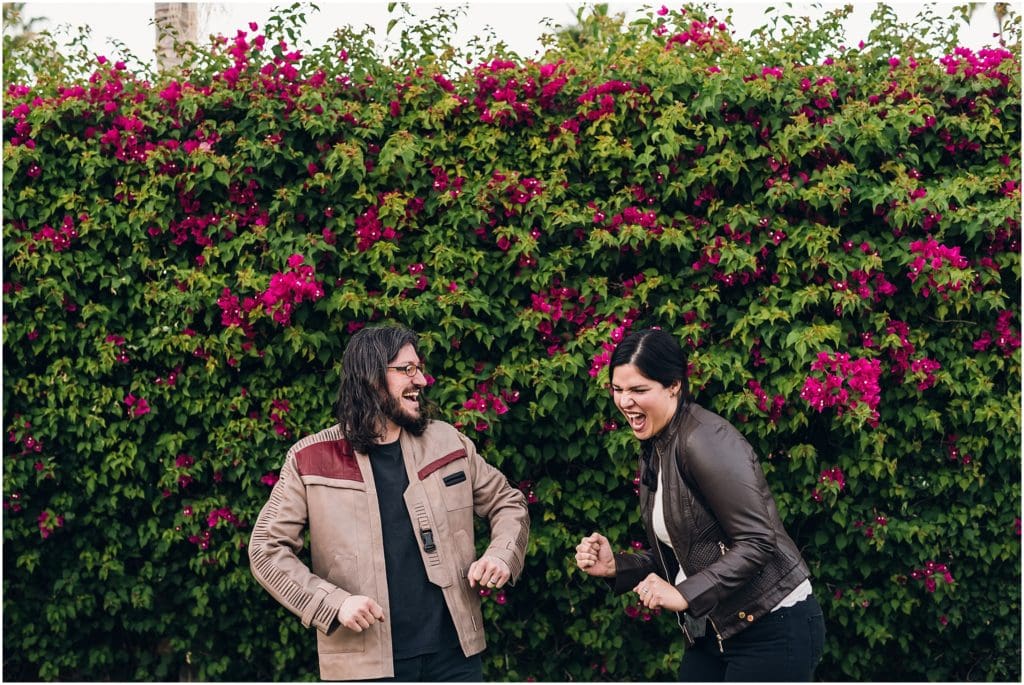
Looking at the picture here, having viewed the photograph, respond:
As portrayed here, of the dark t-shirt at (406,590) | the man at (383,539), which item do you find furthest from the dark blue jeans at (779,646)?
the dark t-shirt at (406,590)

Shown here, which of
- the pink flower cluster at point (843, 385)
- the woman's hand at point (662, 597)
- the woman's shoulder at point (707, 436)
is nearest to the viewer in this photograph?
the woman's hand at point (662, 597)

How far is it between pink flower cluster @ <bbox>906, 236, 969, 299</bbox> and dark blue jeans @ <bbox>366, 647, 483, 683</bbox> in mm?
2702

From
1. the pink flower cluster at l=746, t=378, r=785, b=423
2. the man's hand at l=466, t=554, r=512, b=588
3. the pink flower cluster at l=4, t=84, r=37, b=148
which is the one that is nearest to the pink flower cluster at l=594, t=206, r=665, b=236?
the pink flower cluster at l=746, t=378, r=785, b=423

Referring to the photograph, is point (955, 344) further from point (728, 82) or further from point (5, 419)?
point (5, 419)

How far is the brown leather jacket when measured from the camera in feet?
9.21

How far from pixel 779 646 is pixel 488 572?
886 mm

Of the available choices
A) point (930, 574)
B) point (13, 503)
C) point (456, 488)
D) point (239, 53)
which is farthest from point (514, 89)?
point (13, 503)

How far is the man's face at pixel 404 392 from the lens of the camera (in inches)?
128

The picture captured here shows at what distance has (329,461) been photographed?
3.22 m

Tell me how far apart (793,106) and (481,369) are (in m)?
1.90

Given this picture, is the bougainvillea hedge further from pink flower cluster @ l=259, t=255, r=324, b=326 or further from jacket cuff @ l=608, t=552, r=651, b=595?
jacket cuff @ l=608, t=552, r=651, b=595

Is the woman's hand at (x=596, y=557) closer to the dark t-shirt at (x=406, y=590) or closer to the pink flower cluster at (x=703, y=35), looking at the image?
the dark t-shirt at (x=406, y=590)

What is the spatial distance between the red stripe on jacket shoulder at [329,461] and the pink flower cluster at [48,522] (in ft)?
7.69

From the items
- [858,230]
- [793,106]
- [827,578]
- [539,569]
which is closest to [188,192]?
[539,569]
